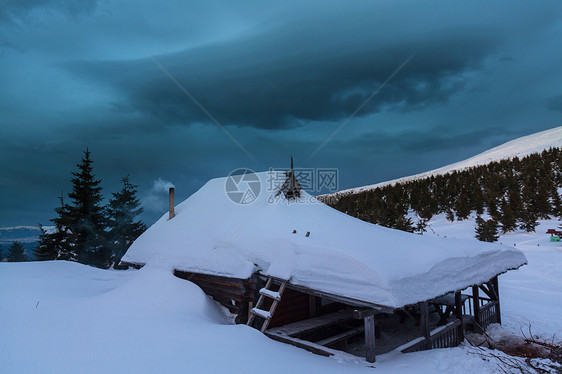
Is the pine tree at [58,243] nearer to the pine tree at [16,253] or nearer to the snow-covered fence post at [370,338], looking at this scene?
the pine tree at [16,253]

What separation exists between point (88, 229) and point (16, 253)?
21.2 metres

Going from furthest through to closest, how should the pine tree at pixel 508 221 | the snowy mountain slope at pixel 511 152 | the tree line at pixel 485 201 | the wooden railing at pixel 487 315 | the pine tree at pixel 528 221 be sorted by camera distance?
the snowy mountain slope at pixel 511 152, the tree line at pixel 485 201, the pine tree at pixel 508 221, the pine tree at pixel 528 221, the wooden railing at pixel 487 315

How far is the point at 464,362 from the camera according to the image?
771 cm

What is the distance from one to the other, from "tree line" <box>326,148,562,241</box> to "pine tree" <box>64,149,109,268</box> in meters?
36.8

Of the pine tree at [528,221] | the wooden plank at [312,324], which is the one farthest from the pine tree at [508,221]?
the wooden plank at [312,324]

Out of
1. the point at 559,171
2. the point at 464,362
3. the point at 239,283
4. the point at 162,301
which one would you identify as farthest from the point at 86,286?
the point at 559,171

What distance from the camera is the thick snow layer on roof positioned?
8133 mm

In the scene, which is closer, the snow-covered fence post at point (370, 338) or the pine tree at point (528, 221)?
the snow-covered fence post at point (370, 338)

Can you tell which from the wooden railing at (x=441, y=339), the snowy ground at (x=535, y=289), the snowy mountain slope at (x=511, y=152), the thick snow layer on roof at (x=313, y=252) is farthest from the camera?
the snowy mountain slope at (x=511, y=152)

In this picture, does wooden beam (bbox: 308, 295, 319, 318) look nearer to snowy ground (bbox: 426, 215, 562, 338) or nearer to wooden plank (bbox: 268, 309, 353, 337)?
wooden plank (bbox: 268, 309, 353, 337)

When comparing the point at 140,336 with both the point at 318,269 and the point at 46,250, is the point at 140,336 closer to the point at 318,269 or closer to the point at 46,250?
the point at 318,269

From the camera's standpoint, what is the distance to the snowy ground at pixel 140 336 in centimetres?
640

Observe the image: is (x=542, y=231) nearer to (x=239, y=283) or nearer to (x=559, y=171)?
(x=559, y=171)

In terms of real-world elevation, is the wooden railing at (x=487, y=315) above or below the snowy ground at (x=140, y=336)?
below
